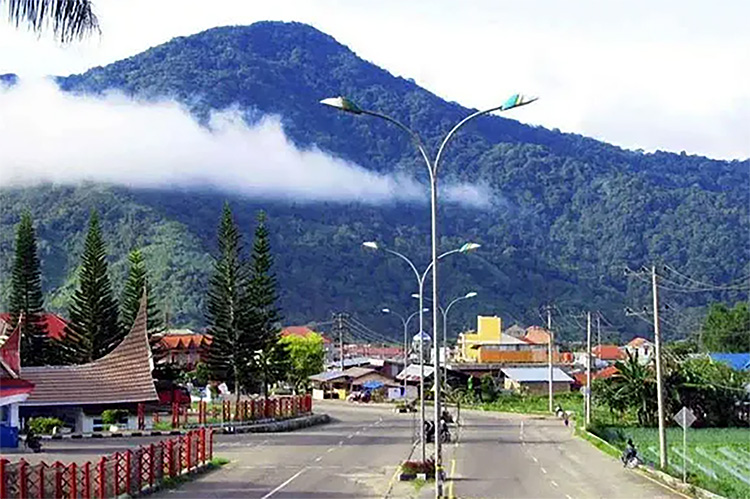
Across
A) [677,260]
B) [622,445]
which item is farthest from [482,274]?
[622,445]

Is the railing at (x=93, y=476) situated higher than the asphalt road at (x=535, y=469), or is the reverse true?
the railing at (x=93, y=476)

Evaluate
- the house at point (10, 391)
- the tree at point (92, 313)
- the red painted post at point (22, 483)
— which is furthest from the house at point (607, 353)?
the red painted post at point (22, 483)

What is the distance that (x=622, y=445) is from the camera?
123 feet

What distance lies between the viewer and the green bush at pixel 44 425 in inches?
1489

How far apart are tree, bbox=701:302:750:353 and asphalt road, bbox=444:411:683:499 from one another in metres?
44.9

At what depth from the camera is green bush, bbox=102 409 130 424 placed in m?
39.8

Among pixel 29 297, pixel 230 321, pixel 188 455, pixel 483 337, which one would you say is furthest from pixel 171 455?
pixel 483 337

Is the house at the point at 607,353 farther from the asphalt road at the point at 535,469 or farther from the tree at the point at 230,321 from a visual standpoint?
the asphalt road at the point at 535,469

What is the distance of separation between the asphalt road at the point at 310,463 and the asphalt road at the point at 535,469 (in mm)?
1749

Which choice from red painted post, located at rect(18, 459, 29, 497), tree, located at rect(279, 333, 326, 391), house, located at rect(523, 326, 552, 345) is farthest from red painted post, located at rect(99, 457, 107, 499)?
house, located at rect(523, 326, 552, 345)

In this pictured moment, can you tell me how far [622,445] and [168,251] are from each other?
9349 cm

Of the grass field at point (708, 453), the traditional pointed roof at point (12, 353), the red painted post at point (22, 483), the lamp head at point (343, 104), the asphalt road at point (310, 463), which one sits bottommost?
the grass field at point (708, 453)

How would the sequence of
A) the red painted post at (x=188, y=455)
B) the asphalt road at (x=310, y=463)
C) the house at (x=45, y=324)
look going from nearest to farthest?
the asphalt road at (x=310, y=463)
the red painted post at (x=188, y=455)
the house at (x=45, y=324)

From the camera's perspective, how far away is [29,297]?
2046 inches
